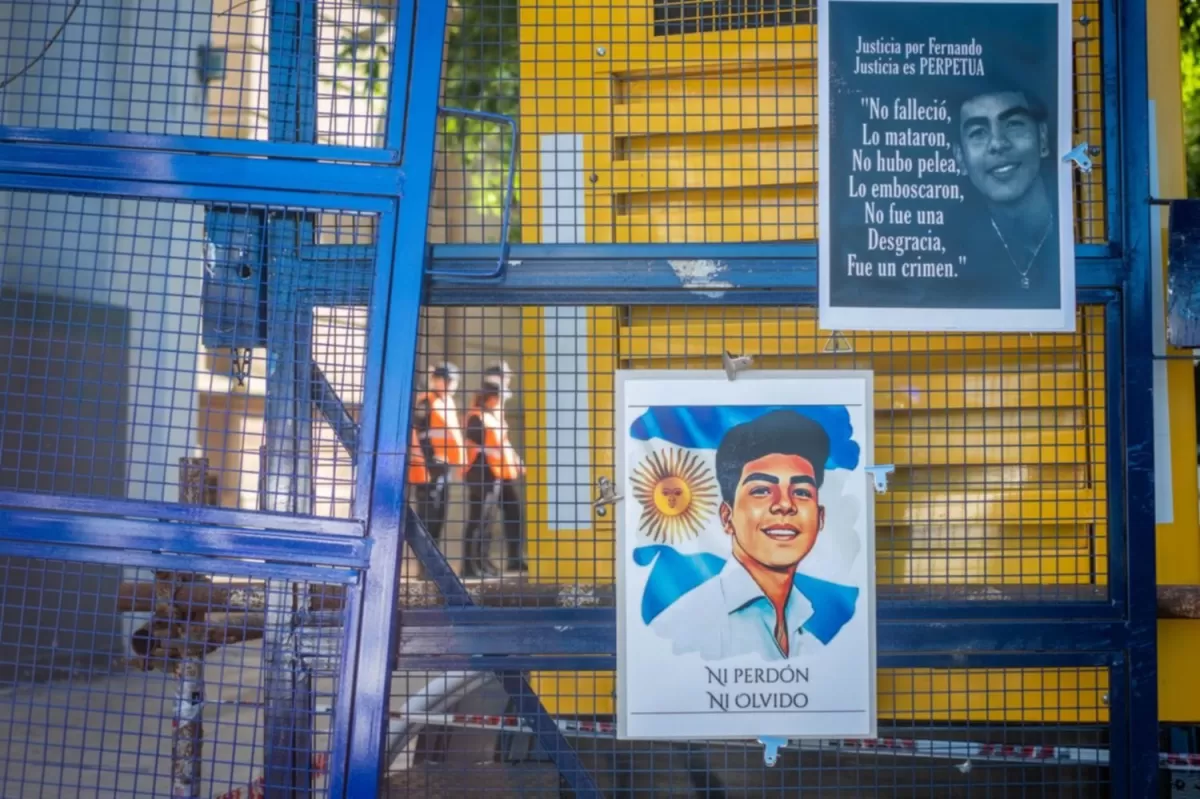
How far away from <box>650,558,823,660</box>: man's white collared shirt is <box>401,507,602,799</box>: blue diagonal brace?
16.3 inches

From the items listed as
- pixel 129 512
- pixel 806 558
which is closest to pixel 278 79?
pixel 129 512

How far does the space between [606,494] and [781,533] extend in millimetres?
380

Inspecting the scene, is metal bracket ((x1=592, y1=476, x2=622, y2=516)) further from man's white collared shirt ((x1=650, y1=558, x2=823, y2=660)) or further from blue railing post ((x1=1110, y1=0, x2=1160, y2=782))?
blue railing post ((x1=1110, y1=0, x2=1160, y2=782))

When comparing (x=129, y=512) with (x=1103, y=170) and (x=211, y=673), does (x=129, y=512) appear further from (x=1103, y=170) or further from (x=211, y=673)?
(x=211, y=673)

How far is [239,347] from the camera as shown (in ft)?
8.02

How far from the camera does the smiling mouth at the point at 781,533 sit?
233 centimetres

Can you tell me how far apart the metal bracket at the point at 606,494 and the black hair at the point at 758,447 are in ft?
0.72

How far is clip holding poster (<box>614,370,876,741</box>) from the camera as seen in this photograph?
2320 millimetres

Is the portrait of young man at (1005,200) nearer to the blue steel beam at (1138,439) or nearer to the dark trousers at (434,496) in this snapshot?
the blue steel beam at (1138,439)

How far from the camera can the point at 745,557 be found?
91.4 inches

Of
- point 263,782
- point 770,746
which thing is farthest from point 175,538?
point 770,746

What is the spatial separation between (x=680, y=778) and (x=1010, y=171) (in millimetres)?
2099

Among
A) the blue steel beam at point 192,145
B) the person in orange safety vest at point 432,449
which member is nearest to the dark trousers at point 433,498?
the person in orange safety vest at point 432,449

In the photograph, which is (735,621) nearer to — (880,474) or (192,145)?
(880,474)
